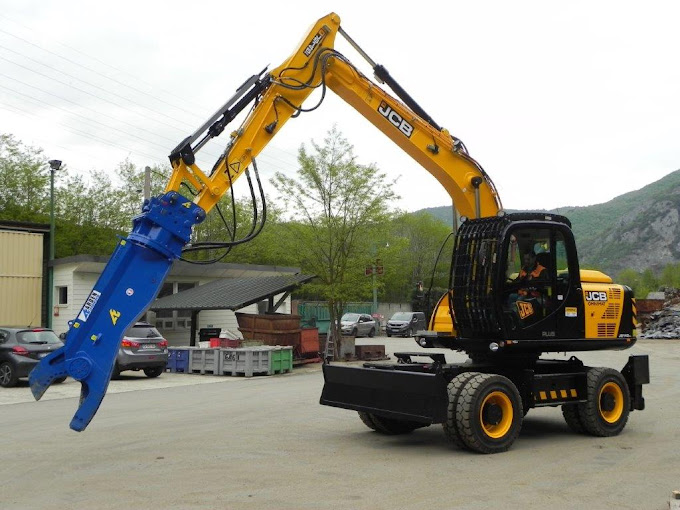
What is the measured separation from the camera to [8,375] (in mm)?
17812

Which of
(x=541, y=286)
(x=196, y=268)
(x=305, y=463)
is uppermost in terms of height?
(x=196, y=268)

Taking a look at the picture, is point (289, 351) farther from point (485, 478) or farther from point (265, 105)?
point (485, 478)

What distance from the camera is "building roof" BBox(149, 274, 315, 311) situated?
2383 cm

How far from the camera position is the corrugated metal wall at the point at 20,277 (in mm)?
27438

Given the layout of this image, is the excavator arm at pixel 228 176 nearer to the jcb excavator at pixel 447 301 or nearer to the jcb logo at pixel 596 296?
the jcb excavator at pixel 447 301

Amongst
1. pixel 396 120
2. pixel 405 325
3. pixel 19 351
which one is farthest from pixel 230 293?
pixel 405 325

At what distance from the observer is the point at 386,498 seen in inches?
269

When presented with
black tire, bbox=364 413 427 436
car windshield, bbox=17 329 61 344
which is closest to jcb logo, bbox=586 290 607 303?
black tire, bbox=364 413 427 436

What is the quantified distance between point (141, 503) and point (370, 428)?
4647 mm

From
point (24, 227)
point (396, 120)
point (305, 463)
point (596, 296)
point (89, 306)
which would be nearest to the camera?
point (89, 306)

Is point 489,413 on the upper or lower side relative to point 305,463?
upper

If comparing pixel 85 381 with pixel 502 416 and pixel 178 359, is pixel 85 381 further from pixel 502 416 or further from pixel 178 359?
pixel 178 359

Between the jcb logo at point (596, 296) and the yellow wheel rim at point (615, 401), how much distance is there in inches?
46.6

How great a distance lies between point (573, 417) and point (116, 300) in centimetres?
627
